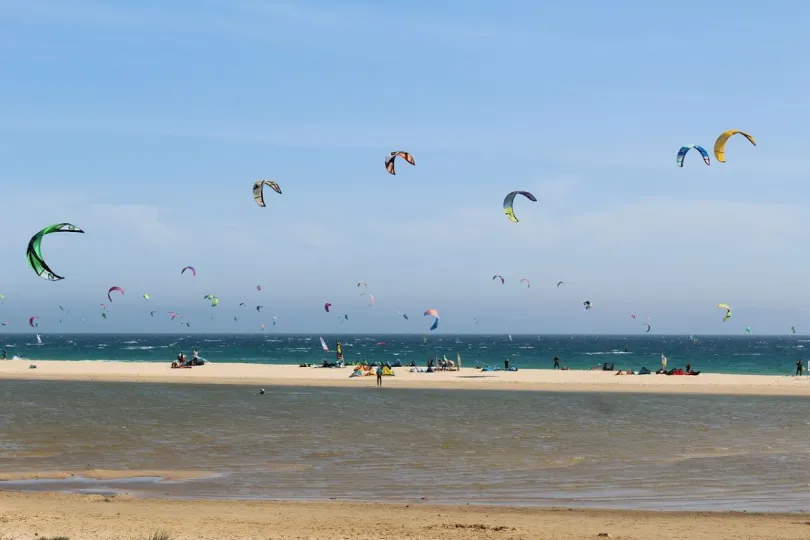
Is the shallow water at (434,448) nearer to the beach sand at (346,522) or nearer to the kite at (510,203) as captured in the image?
the beach sand at (346,522)

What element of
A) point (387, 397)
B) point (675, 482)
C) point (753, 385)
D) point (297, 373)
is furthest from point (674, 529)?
point (297, 373)

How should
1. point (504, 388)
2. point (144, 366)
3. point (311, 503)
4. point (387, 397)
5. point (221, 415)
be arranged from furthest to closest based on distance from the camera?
point (144, 366) → point (504, 388) → point (387, 397) → point (221, 415) → point (311, 503)

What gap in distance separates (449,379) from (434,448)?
29.2 metres

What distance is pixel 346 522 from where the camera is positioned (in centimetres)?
1260

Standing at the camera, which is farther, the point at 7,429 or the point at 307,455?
the point at 7,429

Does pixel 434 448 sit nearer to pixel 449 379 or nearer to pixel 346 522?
pixel 346 522

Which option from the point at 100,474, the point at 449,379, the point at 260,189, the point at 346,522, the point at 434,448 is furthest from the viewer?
the point at 449,379

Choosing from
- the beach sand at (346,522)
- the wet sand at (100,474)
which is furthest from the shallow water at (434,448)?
the beach sand at (346,522)

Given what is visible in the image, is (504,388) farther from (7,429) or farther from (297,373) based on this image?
(7,429)

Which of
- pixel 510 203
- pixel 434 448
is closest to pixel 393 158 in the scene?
pixel 510 203

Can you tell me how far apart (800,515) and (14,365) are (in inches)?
2522

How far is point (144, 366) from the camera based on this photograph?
6400 cm

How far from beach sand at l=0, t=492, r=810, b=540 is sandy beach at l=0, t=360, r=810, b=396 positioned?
105ft

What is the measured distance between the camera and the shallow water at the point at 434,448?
1569 cm
